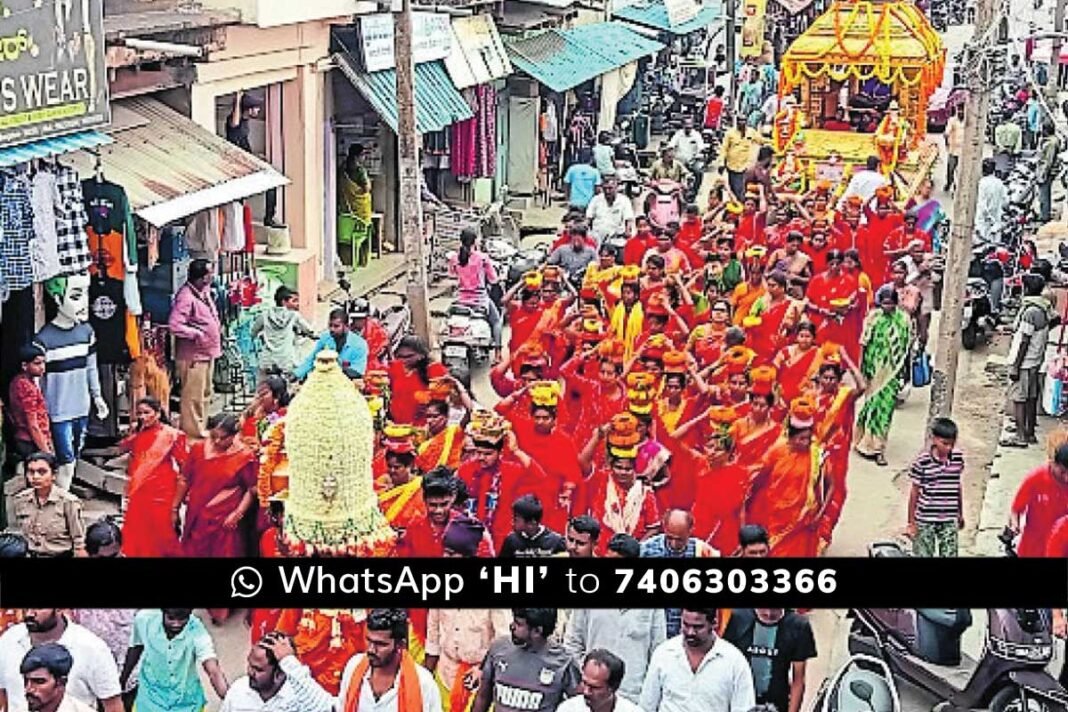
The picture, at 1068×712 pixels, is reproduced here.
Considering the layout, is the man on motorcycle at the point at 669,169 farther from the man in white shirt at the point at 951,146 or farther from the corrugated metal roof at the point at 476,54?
the man in white shirt at the point at 951,146

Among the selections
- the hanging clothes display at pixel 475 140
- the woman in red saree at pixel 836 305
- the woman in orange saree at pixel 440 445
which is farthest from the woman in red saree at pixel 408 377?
the hanging clothes display at pixel 475 140

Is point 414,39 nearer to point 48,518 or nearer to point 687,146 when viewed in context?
point 687,146

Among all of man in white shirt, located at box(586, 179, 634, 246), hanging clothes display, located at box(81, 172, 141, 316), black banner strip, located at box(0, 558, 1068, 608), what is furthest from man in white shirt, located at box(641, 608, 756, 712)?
man in white shirt, located at box(586, 179, 634, 246)

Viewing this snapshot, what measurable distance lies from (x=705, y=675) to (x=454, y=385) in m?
3.02

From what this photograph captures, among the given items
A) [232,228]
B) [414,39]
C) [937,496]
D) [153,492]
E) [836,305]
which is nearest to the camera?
[153,492]

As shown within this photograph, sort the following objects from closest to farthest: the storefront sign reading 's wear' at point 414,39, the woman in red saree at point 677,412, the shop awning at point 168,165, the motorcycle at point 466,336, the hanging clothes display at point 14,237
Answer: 1. the woman in red saree at point 677,412
2. the hanging clothes display at point 14,237
3. the shop awning at point 168,165
4. the motorcycle at point 466,336
5. the storefront sign reading 's wear' at point 414,39

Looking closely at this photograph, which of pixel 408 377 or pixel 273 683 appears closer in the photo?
pixel 273 683

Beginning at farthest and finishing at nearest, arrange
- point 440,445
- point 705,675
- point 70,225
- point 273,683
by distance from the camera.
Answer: point 70,225 < point 440,445 < point 705,675 < point 273,683

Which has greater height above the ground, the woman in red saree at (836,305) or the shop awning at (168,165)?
the shop awning at (168,165)

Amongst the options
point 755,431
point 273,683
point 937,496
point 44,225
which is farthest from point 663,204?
point 273,683

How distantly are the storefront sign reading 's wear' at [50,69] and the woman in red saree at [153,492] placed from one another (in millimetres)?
2074

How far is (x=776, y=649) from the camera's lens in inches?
231

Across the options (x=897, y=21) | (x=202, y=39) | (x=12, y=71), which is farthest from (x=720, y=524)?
(x=897, y=21)

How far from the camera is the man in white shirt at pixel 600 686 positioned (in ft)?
17.6
